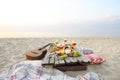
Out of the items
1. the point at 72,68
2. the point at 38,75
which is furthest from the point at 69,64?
the point at 38,75

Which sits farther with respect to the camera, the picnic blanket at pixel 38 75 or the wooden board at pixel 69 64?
the wooden board at pixel 69 64

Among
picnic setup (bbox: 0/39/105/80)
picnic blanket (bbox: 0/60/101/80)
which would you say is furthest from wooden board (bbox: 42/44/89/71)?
picnic blanket (bbox: 0/60/101/80)

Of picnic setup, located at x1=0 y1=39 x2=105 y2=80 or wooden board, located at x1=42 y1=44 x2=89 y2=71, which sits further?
wooden board, located at x1=42 y1=44 x2=89 y2=71

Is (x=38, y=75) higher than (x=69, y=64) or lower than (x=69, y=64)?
lower

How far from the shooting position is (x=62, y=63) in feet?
10.7

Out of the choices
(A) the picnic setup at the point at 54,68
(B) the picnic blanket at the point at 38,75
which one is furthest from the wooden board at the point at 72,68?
(B) the picnic blanket at the point at 38,75

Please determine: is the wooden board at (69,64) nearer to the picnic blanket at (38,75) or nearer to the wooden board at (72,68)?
the wooden board at (72,68)

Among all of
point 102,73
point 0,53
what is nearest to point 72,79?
point 102,73

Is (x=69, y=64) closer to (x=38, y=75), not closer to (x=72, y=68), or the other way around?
(x=72, y=68)

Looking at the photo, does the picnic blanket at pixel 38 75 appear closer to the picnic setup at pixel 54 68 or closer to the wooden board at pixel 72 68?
A: the picnic setup at pixel 54 68

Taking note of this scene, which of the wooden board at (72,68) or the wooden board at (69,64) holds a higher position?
the wooden board at (69,64)

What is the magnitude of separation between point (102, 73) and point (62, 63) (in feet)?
3.07

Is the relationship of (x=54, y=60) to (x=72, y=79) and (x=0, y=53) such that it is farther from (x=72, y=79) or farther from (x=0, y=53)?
(x=0, y=53)

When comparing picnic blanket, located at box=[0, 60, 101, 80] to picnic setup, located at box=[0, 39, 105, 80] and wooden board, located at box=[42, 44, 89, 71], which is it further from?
wooden board, located at box=[42, 44, 89, 71]
